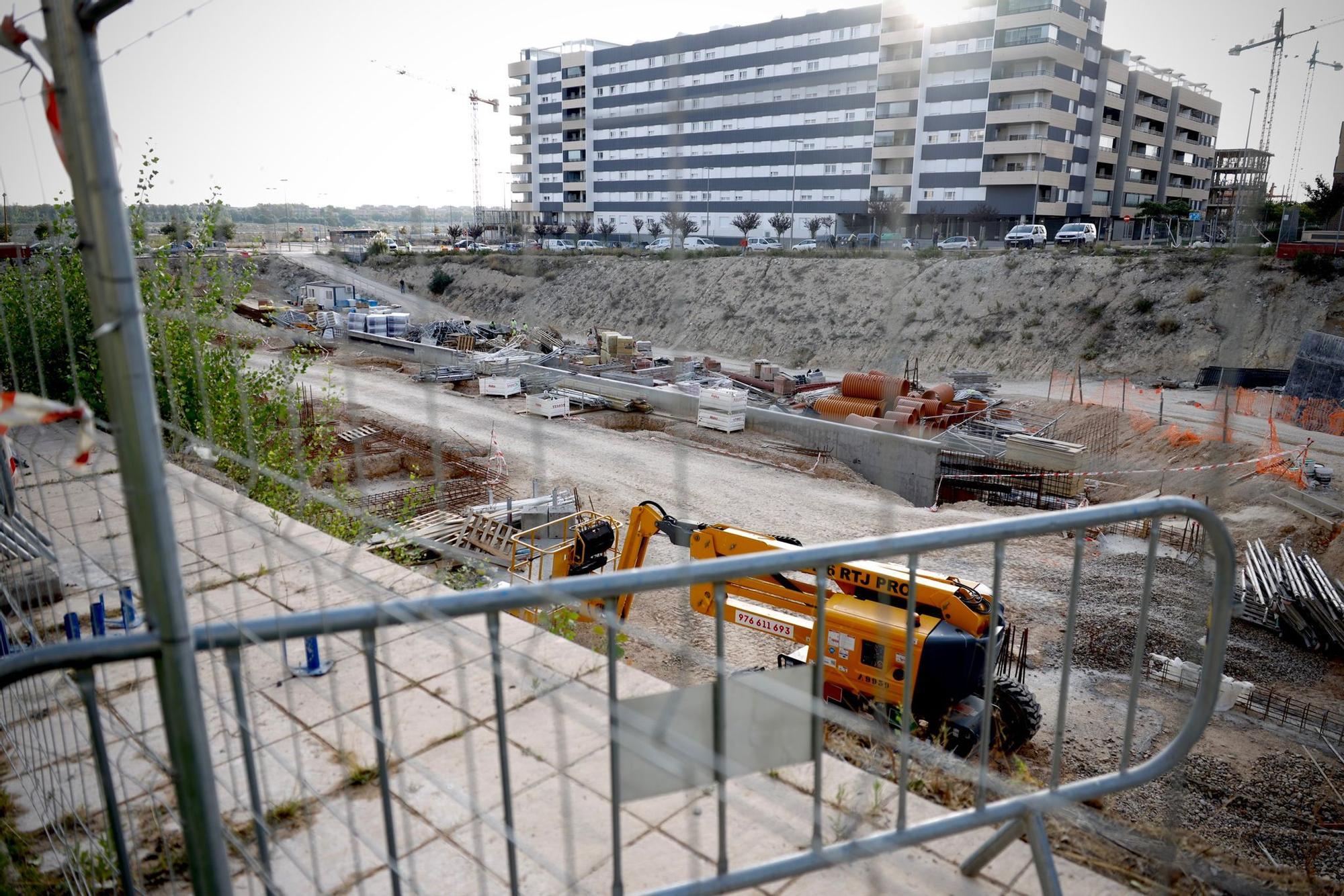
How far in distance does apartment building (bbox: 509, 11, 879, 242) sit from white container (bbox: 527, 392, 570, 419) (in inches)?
479

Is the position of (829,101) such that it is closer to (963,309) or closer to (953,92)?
(953,92)

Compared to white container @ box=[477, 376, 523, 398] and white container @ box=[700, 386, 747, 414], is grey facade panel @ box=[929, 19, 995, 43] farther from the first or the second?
white container @ box=[477, 376, 523, 398]

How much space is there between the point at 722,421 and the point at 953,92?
15340 mm

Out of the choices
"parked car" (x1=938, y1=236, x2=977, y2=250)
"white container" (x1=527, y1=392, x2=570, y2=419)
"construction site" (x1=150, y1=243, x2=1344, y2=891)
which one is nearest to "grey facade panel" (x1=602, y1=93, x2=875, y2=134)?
"construction site" (x1=150, y1=243, x2=1344, y2=891)

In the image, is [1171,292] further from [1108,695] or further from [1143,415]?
[1108,695]

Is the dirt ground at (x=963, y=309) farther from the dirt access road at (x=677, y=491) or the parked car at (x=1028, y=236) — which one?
the dirt access road at (x=677, y=491)

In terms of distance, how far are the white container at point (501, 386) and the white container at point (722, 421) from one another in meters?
5.09

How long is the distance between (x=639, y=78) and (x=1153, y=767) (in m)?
3.52

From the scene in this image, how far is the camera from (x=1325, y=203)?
1473cm

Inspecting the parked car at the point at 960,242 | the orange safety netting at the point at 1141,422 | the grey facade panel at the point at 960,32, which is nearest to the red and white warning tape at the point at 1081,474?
the orange safety netting at the point at 1141,422

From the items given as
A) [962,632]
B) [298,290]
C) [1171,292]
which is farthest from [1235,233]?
[298,290]

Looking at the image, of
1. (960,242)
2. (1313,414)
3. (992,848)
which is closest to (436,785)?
(992,848)

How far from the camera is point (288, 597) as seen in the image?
4.03 metres

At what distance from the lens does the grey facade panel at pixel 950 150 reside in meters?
5.82
